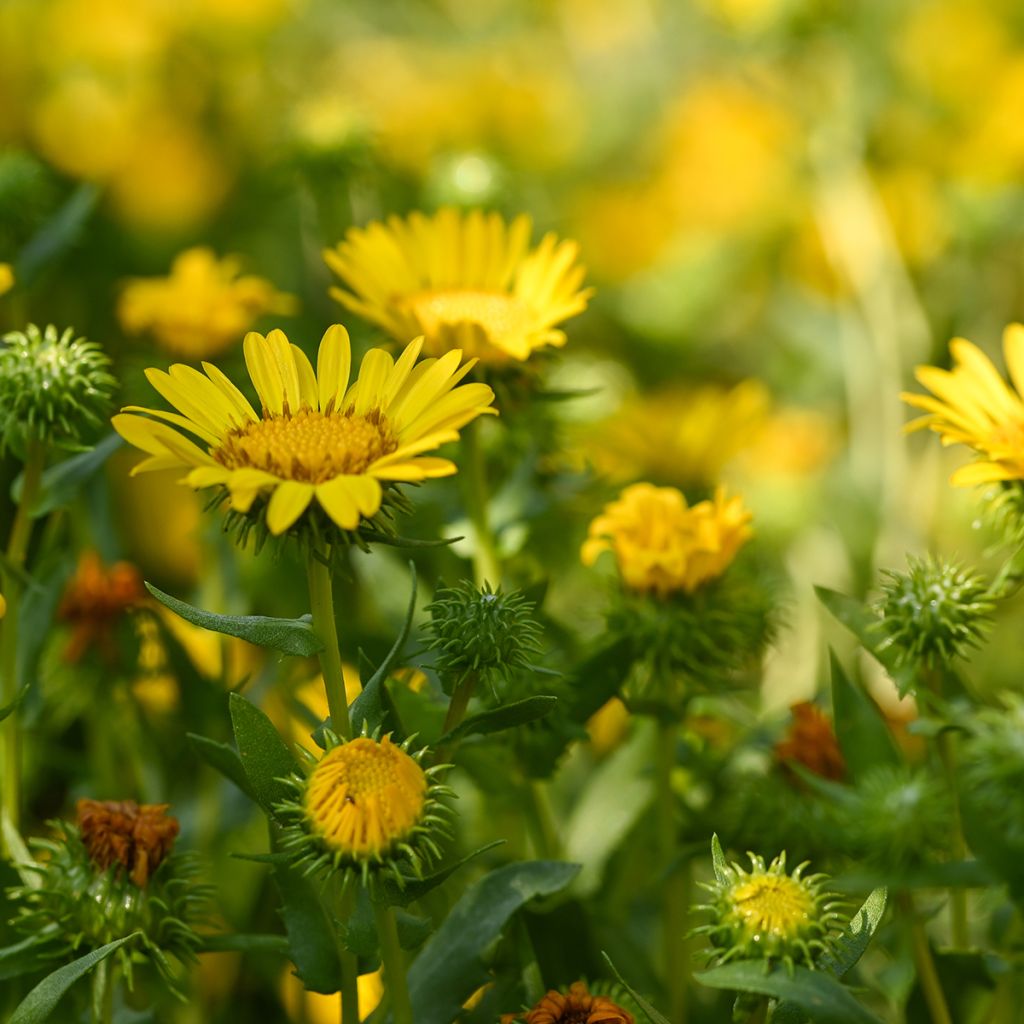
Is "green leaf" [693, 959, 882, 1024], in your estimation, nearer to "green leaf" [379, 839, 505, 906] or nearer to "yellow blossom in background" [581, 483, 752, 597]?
"green leaf" [379, 839, 505, 906]

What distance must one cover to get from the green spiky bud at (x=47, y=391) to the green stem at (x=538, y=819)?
0.47m

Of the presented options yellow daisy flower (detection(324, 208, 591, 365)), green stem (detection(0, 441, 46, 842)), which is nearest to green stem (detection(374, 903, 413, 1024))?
green stem (detection(0, 441, 46, 842))

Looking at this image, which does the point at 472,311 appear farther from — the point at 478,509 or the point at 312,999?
the point at 312,999

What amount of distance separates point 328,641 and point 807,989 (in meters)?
0.37

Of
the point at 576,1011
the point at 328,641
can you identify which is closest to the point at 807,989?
the point at 576,1011

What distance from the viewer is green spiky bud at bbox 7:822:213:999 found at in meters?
0.96

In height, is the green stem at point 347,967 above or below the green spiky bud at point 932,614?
below

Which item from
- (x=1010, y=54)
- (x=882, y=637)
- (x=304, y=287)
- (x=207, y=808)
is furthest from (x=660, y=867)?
(x=1010, y=54)

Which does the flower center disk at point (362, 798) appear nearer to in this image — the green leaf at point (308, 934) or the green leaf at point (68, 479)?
the green leaf at point (308, 934)

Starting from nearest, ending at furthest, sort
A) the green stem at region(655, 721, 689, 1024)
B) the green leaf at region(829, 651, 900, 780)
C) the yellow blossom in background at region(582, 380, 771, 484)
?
the green leaf at region(829, 651, 900, 780), the green stem at region(655, 721, 689, 1024), the yellow blossom in background at region(582, 380, 771, 484)

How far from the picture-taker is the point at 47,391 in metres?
1.06

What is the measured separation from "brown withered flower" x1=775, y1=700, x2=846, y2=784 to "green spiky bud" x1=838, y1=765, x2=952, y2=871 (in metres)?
0.32

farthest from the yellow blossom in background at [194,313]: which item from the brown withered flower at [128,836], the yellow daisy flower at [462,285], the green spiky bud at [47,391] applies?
the brown withered flower at [128,836]

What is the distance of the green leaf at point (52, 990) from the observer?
0.86 m
